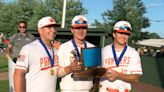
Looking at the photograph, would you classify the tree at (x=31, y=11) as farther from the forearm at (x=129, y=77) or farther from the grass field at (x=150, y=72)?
the forearm at (x=129, y=77)

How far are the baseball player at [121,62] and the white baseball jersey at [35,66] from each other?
84cm

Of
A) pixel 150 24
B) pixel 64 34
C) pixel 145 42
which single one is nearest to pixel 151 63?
pixel 64 34

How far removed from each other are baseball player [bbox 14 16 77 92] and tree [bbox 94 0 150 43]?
59.0 metres

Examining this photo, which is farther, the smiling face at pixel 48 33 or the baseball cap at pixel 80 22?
the baseball cap at pixel 80 22

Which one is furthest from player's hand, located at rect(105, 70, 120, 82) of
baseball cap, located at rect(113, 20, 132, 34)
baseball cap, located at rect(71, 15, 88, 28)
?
baseball cap, located at rect(71, 15, 88, 28)

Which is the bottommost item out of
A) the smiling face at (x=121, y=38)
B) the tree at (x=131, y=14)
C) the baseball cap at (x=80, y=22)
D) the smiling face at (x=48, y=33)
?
the tree at (x=131, y=14)

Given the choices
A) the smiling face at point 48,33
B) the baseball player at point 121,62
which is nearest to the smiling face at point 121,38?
the baseball player at point 121,62

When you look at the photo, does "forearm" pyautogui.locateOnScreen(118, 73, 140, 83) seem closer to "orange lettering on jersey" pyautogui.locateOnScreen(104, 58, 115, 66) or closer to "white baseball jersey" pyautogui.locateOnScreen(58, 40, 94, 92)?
"orange lettering on jersey" pyautogui.locateOnScreen(104, 58, 115, 66)

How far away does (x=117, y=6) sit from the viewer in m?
66.7

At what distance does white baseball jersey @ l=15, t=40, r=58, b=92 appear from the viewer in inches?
205

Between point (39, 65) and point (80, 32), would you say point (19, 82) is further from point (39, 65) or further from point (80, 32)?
point (80, 32)

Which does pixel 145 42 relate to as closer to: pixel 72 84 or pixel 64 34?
pixel 64 34

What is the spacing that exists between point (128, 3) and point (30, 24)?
50.7 feet

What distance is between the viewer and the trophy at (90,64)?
17.3ft
